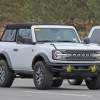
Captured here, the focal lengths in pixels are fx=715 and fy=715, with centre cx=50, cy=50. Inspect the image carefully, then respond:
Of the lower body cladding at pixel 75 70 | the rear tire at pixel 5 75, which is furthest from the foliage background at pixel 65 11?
the lower body cladding at pixel 75 70

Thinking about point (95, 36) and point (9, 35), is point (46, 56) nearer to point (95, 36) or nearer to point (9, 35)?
point (9, 35)

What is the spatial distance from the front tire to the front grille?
0.73 meters

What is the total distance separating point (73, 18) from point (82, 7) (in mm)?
1229

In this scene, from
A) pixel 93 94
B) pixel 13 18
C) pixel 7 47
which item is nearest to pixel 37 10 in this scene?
pixel 13 18

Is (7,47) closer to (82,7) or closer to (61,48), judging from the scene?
(61,48)

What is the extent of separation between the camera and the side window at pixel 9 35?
2315 centimetres

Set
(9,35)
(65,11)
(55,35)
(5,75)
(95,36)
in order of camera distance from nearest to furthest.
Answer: (55,35) → (5,75) → (9,35) → (95,36) → (65,11)

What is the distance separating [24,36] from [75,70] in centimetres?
234

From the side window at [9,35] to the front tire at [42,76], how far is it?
209 centimetres

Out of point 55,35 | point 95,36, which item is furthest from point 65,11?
point 55,35

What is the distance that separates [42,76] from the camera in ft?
69.2

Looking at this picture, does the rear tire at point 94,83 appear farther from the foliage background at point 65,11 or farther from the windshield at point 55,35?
the foliage background at point 65,11

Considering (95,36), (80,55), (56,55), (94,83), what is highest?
(56,55)

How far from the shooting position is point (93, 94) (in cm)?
1953
